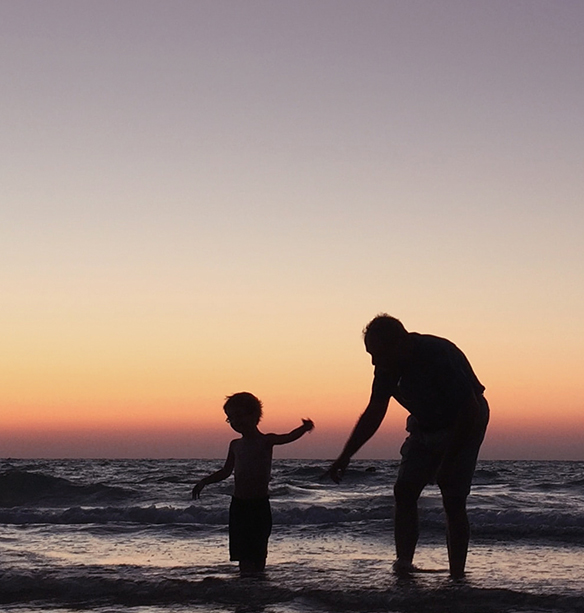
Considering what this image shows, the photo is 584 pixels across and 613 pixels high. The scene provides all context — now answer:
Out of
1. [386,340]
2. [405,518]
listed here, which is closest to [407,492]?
[405,518]

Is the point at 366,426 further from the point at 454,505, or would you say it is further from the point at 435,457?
the point at 454,505

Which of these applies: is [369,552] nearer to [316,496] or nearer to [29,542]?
[29,542]

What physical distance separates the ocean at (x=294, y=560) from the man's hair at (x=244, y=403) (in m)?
0.92

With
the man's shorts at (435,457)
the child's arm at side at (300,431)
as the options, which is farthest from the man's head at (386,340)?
the child's arm at side at (300,431)

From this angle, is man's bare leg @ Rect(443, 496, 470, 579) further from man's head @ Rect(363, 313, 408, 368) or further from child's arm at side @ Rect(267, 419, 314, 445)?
child's arm at side @ Rect(267, 419, 314, 445)

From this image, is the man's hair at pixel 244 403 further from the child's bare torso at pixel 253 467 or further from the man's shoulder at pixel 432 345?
the man's shoulder at pixel 432 345

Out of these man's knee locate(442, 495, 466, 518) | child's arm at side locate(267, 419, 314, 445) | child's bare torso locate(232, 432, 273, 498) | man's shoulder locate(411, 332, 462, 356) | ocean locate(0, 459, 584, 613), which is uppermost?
man's shoulder locate(411, 332, 462, 356)

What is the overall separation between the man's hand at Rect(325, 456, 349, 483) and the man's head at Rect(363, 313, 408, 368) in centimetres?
61

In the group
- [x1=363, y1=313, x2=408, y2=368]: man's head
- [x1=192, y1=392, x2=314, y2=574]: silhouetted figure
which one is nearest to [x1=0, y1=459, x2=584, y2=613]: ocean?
[x1=192, y1=392, x2=314, y2=574]: silhouetted figure

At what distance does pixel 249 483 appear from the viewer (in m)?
5.73

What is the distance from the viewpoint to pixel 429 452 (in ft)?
15.7

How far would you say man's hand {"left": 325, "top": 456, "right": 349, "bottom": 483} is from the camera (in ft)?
14.8

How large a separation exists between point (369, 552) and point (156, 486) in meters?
12.7

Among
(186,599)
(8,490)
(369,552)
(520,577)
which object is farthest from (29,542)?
(8,490)
